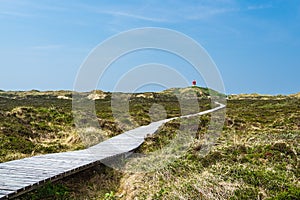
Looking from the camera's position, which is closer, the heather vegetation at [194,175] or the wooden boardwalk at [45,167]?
the heather vegetation at [194,175]

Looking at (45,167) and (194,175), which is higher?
(194,175)

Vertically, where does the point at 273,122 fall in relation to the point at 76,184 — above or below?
above

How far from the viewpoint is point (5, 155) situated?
556 inches

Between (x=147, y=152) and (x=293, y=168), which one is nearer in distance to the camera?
(x=293, y=168)

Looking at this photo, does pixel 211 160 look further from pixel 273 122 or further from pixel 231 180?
pixel 273 122

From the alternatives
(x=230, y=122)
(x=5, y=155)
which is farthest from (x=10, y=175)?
(x=230, y=122)

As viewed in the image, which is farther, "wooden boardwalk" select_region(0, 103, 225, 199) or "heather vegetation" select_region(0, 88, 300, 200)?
"wooden boardwalk" select_region(0, 103, 225, 199)

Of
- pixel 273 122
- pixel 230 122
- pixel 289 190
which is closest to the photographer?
pixel 289 190

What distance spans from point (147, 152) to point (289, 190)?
7661mm

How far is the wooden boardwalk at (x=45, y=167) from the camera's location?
27.6 feet

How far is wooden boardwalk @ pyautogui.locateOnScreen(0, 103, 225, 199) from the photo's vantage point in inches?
331

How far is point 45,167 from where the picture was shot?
35.0 feet

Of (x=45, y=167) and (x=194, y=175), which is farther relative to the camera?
(x=45, y=167)

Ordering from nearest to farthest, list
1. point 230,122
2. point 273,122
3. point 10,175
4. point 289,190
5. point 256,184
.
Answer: point 289,190, point 256,184, point 10,175, point 230,122, point 273,122
